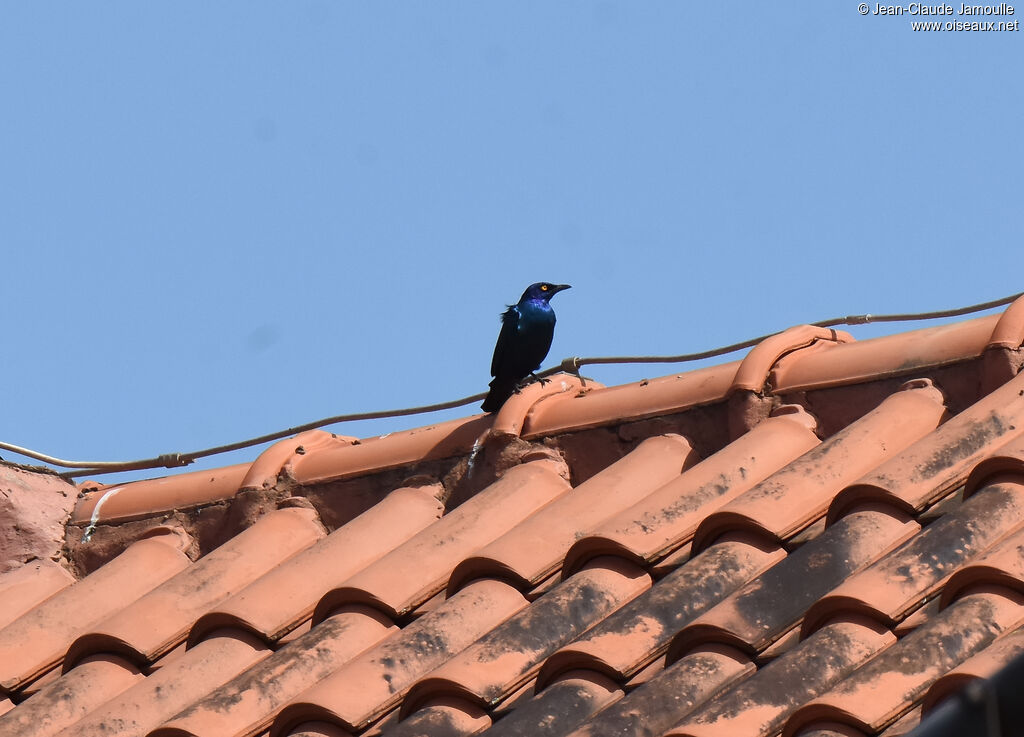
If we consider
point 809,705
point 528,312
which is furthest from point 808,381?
point 528,312

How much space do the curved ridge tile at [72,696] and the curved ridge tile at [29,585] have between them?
2.78 ft

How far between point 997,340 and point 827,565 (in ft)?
3.29

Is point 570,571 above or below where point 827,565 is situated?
above

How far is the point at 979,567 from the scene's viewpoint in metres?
2.86

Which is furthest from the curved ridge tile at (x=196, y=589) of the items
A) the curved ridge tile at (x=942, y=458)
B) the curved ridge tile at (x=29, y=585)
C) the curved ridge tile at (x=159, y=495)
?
the curved ridge tile at (x=942, y=458)

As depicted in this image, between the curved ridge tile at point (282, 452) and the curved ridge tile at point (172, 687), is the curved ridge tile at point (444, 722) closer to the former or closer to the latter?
the curved ridge tile at point (172, 687)

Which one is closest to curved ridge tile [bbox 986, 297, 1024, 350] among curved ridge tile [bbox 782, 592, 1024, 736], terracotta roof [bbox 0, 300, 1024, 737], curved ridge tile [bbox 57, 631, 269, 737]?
terracotta roof [bbox 0, 300, 1024, 737]

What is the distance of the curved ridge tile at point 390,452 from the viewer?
473 centimetres

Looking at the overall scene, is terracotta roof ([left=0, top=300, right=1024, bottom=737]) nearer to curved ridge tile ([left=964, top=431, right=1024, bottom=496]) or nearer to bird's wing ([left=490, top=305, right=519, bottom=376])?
curved ridge tile ([left=964, top=431, right=1024, bottom=496])

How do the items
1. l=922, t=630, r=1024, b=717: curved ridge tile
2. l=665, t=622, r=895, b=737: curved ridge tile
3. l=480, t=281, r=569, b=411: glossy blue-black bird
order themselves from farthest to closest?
l=480, t=281, r=569, b=411: glossy blue-black bird < l=665, t=622, r=895, b=737: curved ridge tile < l=922, t=630, r=1024, b=717: curved ridge tile

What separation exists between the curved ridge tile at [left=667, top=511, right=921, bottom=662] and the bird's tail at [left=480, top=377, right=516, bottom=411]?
78.9 inches

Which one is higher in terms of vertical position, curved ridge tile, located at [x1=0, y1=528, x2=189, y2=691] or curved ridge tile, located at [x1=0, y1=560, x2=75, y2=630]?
curved ridge tile, located at [x1=0, y1=560, x2=75, y2=630]

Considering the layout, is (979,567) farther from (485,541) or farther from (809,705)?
(485,541)

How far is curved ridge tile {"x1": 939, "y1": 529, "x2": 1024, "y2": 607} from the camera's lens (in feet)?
9.31
